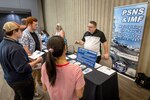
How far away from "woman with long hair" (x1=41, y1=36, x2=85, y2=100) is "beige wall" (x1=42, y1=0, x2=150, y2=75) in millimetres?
2292

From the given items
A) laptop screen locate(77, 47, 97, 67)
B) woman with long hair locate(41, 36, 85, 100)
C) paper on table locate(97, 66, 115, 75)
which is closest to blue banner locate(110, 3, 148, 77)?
paper on table locate(97, 66, 115, 75)

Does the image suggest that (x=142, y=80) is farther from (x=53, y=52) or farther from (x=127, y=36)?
(x=53, y=52)

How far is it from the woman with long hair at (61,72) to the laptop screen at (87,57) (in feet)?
2.75

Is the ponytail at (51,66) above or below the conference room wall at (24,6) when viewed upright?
below

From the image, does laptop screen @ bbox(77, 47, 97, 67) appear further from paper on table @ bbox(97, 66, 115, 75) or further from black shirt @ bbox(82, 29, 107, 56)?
black shirt @ bbox(82, 29, 107, 56)

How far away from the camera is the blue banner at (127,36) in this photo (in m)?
2.28

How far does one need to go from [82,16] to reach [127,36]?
2087mm

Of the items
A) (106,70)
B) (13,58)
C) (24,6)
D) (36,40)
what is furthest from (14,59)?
(24,6)

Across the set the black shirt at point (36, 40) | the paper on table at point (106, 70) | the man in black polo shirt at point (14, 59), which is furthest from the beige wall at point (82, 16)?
the man in black polo shirt at point (14, 59)

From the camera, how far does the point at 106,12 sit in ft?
10.4

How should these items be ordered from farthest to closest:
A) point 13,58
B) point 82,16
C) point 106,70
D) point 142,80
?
point 82,16 < point 142,80 < point 106,70 < point 13,58

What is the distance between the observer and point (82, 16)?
4.11 metres

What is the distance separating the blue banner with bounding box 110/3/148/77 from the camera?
89.8 inches

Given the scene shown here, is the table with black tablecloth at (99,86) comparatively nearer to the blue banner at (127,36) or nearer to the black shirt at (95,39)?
the black shirt at (95,39)
